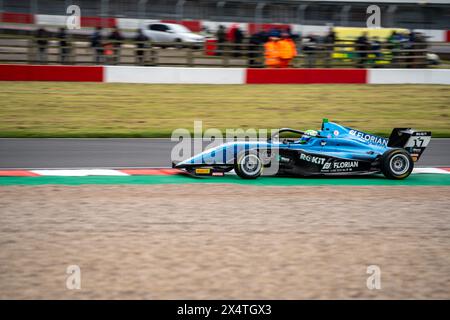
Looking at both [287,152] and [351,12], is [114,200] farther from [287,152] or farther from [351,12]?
[351,12]

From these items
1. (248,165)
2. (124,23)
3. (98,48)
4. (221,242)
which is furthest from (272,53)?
(221,242)

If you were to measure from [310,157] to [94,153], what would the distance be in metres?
4.15

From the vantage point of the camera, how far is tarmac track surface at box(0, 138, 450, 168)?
37.8ft

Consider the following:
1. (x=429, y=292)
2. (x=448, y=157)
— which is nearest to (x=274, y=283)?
(x=429, y=292)

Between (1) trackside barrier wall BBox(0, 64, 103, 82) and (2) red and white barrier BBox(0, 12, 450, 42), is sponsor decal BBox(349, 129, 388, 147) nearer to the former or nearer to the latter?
(1) trackside barrier wall BBox(0, 64, 103, 82)

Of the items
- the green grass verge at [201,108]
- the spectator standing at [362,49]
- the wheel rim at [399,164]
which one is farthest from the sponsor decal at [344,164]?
the spectator standing at [362,49]

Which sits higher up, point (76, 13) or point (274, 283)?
point (76, 13)

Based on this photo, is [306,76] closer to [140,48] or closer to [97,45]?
[140,48]

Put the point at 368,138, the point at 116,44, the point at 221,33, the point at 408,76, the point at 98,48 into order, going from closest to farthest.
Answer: the point at 368,138 → the point at 98,48 → the point at 408,76 → the point at 116,44 → the point at 221,33

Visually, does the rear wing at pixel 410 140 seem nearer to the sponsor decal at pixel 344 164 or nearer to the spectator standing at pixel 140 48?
the sponsor decal at pixel 344 164

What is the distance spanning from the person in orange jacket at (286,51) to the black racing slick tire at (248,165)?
36.5ft

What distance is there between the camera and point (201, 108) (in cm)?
1705

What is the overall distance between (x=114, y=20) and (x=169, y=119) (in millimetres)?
15928

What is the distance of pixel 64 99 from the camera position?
17047 millimetres
